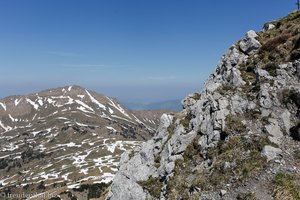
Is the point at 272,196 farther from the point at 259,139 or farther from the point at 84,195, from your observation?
the point at 84,195

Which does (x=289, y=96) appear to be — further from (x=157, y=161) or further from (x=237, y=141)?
(x=157, y=161)

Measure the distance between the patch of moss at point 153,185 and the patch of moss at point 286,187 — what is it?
12484 millimetres

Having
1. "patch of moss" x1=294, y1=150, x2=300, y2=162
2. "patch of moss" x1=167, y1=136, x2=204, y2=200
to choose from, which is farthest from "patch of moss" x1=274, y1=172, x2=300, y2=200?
"patch of moss" x1=167, y1=136, x2=204, y2=200

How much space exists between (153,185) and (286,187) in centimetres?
1451

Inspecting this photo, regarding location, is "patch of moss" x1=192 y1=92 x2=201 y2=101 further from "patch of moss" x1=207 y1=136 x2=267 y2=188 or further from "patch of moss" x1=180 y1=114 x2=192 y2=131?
"patch of moss" x1=207 y1=136 x2=267 y2=188

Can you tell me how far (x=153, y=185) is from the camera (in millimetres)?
32781

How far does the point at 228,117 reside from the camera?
1235 inches

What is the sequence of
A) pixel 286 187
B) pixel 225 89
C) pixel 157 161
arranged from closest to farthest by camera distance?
pixel 286 187
pixel 157 161
pixel 225 89

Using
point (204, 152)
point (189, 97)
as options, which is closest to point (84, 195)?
point (189, 97)

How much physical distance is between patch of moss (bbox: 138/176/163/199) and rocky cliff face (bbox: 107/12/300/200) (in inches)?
4.7

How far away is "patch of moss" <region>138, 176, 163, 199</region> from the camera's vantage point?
3155cm

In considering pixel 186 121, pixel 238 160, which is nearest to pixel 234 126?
pixel 238 160

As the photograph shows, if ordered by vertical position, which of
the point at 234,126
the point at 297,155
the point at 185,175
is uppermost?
the point at 234,126

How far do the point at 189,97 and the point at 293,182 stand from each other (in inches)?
980
